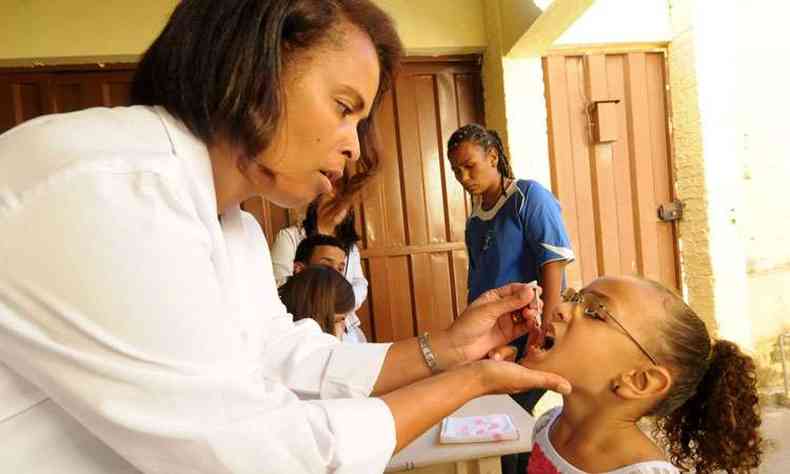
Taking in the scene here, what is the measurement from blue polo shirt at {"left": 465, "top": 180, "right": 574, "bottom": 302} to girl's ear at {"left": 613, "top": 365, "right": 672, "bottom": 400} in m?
1.07

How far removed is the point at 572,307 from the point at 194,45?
130cm

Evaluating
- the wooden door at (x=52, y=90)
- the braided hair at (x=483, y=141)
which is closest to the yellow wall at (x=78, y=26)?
the wooden door at (x=52, y=90)

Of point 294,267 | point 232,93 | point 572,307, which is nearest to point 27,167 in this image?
point 232,93

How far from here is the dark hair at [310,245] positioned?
10.8ft

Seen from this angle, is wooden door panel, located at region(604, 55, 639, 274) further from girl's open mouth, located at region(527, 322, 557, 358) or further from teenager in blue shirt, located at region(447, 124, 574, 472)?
girl's open mouth, located at region(527, 322, 557, 358)

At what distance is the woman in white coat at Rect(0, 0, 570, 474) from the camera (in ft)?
1.99

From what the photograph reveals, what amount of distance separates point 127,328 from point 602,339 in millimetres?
1331

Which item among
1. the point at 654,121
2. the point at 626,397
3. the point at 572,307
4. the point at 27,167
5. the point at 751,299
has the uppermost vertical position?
the point at 654,121

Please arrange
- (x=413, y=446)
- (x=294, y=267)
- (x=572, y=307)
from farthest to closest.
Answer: (x=294, y=267) → (x=413, y=446) → (x=572, y=307)

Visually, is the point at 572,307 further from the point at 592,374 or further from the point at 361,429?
the point at 361,429

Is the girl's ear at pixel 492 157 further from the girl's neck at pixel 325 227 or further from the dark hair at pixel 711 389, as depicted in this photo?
the dark hair at pixel 711 389

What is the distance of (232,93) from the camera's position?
83cm

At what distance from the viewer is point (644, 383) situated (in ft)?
5.00

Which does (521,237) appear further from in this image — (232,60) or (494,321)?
(232,60)
